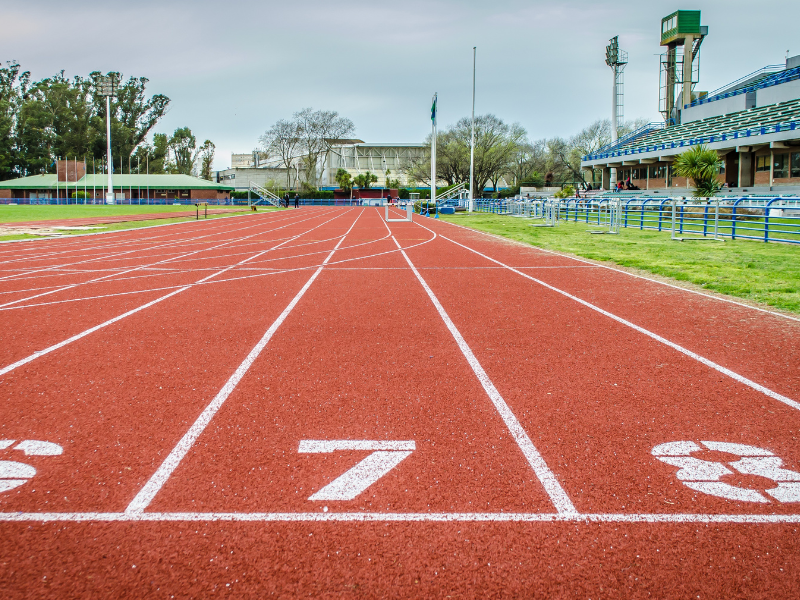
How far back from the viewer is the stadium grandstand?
38.1 metres

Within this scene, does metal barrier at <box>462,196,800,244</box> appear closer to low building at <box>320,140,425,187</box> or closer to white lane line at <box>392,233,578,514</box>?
white lane line at <box>392,233,578,514</box>

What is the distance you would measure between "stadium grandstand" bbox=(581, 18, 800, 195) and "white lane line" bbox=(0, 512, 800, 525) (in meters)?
35.9

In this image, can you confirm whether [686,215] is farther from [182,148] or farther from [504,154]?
[182,148]

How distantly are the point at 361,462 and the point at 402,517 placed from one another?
0.71m

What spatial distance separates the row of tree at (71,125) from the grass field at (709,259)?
86201 millimetres

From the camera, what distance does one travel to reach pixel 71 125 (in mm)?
100250

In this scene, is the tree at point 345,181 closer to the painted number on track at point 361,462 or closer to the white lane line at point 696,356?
the white lane line at point 696,356

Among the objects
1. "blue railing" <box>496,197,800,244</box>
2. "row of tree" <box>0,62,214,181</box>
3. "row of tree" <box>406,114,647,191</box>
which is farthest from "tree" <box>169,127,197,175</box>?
"blue railing" <box>496,197,800,244</box>

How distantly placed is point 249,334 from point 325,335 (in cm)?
92

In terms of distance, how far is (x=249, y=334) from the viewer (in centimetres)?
743

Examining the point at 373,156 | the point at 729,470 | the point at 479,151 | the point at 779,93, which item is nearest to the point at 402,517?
the point at 729,470

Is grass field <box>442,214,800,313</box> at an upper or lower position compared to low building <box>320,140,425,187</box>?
lower

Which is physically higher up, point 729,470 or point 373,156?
point 373,156

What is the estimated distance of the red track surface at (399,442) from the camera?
113 inches
